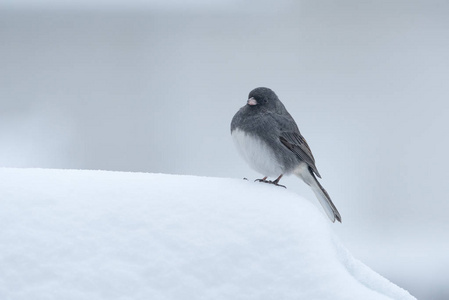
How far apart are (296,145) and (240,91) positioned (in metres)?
3.61

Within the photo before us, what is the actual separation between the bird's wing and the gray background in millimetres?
3222

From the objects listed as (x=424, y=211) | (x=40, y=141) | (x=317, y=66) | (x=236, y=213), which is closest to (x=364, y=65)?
(x=317, y=66)

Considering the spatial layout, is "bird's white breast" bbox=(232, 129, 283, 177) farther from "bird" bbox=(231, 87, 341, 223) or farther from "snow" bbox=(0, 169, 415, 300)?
"snow" bbox=(0, 169, 415, 300)

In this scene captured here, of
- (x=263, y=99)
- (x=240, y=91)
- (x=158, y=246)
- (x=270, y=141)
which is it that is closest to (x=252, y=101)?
(x=263, y=99)

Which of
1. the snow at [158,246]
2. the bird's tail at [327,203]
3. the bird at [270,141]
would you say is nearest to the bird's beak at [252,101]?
the bird at [270,141]

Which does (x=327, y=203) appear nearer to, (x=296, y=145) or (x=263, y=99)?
(x=296, y=145)

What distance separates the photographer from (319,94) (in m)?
6.27

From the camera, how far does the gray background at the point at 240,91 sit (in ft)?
19.8

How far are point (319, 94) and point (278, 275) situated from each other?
5347 mm

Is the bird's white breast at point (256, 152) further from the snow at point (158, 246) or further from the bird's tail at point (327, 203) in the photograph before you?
the snow at point (158, 246)

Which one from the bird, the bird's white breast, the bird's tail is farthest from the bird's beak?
the bird's tail

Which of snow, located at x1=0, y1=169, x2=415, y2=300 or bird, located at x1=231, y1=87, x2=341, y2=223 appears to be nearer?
snow, located at x1=0, y1=169, x2=415, y2=300

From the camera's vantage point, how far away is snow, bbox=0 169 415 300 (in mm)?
1049

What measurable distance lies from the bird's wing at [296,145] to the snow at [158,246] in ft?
4.22
